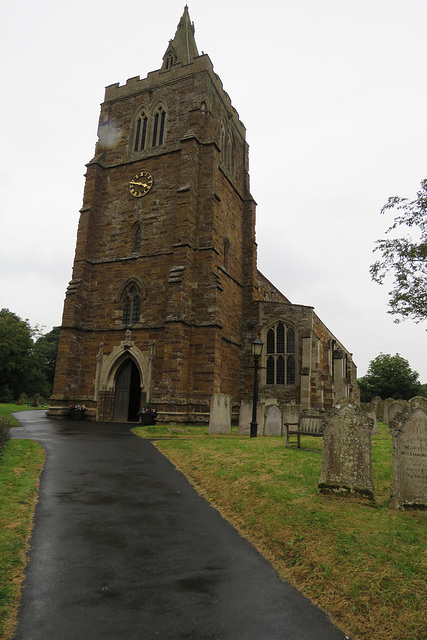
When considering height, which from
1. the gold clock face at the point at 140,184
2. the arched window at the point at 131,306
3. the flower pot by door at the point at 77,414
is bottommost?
the flower pot by door at the point at 77,414

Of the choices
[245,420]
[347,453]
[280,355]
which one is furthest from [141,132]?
[347,453]

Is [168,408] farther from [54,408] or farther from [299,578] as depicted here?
[299,578]

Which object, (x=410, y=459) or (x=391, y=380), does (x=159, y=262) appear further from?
(x=391, y=380)

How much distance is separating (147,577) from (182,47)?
3266 centimetres

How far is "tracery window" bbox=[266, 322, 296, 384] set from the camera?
2231 centimetres

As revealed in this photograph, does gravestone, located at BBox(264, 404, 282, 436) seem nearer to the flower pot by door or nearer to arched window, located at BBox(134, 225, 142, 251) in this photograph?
the flower pot by door

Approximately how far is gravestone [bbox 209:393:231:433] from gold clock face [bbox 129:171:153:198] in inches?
526

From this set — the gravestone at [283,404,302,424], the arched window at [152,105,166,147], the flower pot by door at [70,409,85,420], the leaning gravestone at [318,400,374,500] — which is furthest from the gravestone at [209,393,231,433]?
the arched window at [152,105,166,147]

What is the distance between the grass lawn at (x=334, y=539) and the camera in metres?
3.12

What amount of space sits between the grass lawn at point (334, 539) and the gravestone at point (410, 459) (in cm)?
24

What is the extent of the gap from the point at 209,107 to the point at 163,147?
11.6 feet

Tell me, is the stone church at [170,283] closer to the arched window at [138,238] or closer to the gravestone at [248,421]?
the arched window at [138,238]

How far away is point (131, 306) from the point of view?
21.0 meters

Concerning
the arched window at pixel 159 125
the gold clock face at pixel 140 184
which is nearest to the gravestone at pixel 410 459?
the gold clock face at pixel 140 184
